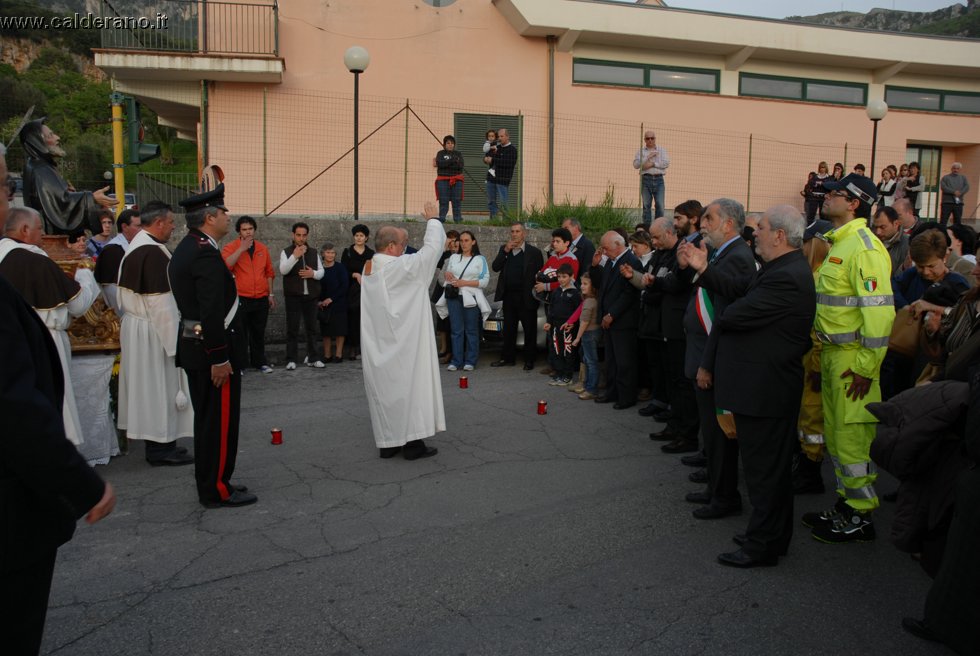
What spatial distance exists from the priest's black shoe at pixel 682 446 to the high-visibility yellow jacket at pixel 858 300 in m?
2.16

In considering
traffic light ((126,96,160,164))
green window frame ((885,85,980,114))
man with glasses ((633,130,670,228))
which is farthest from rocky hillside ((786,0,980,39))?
traffic light ((126,96,160,164))

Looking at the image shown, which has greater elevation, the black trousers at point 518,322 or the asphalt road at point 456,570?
the black trousers at point 518,322

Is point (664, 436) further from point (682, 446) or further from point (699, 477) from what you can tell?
point (699, 477)

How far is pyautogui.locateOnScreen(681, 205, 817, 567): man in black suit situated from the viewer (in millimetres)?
4500

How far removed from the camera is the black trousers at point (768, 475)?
453 centimetres

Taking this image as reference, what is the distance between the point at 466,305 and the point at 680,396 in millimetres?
4554

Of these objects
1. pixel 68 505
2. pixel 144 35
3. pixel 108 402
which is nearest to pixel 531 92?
pixel 144 35

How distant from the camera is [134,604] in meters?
4.17

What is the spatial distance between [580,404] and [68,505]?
6.89 metres

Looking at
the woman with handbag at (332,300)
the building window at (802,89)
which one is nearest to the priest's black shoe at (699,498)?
the woman with handbag at (332,300)

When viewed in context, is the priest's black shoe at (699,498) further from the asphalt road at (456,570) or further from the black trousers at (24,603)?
the black trousers at (24,603)

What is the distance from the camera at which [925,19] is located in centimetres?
9025

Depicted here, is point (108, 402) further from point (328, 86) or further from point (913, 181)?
point (913, 181)

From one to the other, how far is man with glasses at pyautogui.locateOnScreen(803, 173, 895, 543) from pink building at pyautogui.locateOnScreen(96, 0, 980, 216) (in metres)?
11.6
